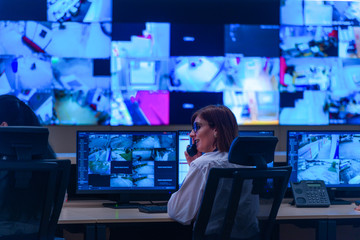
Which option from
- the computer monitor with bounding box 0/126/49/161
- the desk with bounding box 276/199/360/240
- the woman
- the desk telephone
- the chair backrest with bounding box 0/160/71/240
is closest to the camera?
the computer monitor with bounding box 0/126/49/161

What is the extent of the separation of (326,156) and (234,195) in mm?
1389

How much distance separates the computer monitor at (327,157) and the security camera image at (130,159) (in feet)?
2.58

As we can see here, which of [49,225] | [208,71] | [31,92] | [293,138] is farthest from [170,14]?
[49,225]

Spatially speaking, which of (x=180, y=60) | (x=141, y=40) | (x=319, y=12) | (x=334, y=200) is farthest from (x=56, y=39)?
(x=334, y=200)

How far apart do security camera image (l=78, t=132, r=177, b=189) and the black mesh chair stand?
3.04 ft

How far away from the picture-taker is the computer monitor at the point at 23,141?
6.79 feet

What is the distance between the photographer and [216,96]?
212 inches

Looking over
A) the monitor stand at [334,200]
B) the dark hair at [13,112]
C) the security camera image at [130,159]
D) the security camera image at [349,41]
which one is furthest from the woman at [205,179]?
the security camera image at [349,41]

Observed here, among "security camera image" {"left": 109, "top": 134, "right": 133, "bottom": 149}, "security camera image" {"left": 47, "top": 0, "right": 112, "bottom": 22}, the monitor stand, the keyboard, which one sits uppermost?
"security camera image" {"left": 47, "top": 0, "right": 112, "bottom": 22}

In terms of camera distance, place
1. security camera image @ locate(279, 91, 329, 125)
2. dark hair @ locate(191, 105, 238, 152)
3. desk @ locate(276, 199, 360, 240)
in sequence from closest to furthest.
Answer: dark hair @ locate(191, 105, 238, 152) < desk @ locate(276, 199, 360, 240) < security camera image @ locate(279, 91, 329, 125)

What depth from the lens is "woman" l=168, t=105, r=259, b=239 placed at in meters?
2.37

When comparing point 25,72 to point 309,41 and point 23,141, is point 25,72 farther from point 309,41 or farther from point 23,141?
point 23,141

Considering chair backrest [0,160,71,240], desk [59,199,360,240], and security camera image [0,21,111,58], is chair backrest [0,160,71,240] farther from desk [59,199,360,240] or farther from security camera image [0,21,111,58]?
security camera image [0,21,111,58]

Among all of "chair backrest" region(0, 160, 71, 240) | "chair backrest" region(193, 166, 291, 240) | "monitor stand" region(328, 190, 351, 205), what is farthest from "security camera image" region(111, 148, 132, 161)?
"monitor stand" region(328, 190, 351, 205)
